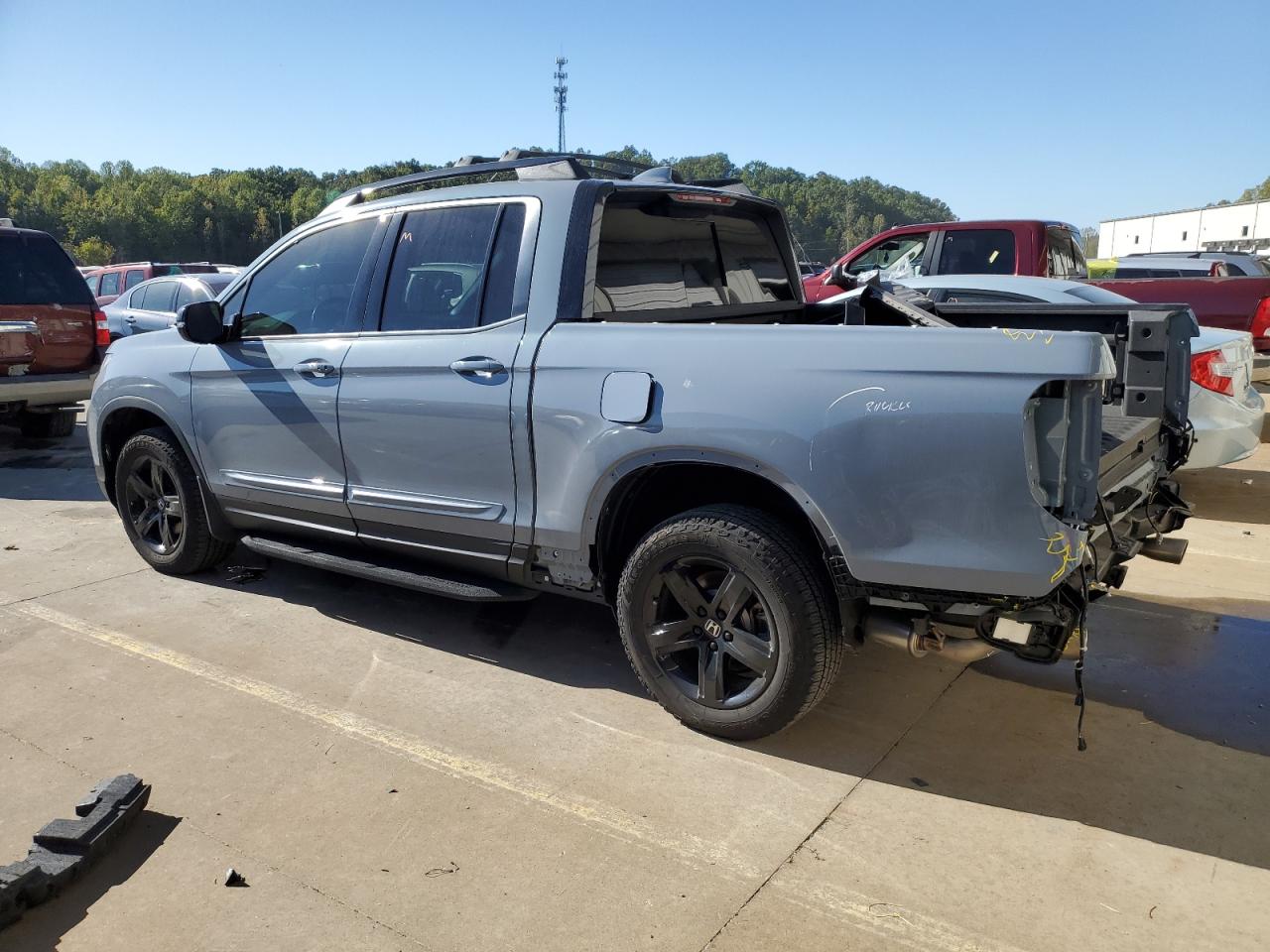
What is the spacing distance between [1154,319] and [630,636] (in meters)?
2.10

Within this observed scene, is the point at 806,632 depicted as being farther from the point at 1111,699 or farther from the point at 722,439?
the point at 1111,699

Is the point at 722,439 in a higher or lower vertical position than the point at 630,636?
higher

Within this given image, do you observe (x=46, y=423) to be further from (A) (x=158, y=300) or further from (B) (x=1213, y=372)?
(B) (x=1213, y=372)

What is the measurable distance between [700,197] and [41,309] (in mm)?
7294

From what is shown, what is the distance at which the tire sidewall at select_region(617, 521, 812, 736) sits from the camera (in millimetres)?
3164

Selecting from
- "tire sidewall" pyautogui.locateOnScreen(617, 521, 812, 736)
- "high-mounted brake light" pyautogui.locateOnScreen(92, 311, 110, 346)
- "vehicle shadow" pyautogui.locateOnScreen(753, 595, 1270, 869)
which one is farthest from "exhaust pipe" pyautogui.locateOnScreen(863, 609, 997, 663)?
"high-mounted brake light" pyautogui.locateOnScreen(92, 311, 110, 346)

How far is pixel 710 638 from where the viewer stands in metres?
3.43

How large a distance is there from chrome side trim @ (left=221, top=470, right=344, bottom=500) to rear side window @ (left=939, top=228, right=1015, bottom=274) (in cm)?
698

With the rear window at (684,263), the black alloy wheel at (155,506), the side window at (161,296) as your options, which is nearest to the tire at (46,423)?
the side window at (161,296)

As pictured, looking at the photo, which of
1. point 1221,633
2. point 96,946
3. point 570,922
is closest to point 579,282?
point 570,922

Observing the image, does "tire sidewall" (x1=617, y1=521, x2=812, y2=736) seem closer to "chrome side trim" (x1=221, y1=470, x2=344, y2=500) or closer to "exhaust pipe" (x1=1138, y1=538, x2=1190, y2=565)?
"chrome side trim" (x1=221, y1=470, x2=344, y2=500)

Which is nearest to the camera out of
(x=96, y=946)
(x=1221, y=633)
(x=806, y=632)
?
(x=96, y=946)

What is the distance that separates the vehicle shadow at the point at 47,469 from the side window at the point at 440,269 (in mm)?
4844

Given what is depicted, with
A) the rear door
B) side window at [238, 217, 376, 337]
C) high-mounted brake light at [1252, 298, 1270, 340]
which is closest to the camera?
side window at [238, 217, 376, 337]
